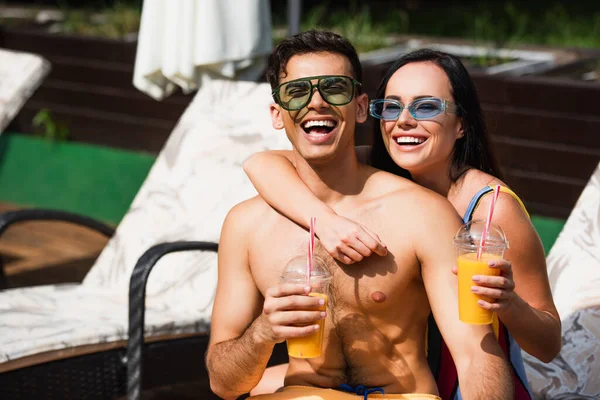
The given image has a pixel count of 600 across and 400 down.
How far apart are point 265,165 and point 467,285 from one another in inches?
36.1

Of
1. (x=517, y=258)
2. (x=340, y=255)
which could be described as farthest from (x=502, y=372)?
(x=340, y=255)

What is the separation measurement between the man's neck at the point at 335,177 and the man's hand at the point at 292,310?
526 mm

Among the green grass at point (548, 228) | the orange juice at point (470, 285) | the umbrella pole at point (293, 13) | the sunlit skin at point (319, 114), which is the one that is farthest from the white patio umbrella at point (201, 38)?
the orange juice at point (470, 285)

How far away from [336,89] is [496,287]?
680mm

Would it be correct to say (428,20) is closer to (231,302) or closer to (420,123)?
(420,123)

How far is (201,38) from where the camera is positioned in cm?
462

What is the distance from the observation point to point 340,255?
237 centimetres

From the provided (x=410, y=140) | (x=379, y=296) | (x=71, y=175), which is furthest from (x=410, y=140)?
(x=71, y=175)

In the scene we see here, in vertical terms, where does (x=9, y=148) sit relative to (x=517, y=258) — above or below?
below

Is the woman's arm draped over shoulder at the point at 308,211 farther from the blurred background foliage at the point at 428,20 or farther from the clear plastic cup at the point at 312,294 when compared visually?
the blurred background foliage at the point at 428,20

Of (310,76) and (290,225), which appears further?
(290,225)

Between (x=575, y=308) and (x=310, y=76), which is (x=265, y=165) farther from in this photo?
(x=575, y=308)

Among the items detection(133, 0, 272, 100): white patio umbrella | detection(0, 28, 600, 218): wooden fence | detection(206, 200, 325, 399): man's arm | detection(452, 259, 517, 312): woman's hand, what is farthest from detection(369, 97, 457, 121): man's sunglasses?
detection(133, 0, 272, 100): white patio umbrella

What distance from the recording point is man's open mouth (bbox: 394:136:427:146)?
2.52 m
